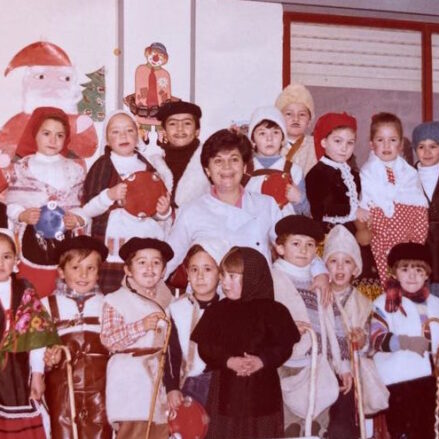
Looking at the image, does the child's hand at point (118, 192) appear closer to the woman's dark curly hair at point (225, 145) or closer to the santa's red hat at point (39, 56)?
the woman's dark curly hair at point (225, 145)

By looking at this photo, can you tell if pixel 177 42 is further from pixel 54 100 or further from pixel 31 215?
pixel 31 215

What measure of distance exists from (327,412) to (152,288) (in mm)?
929

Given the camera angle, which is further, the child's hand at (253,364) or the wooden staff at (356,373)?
the wooden staff at (356,373)

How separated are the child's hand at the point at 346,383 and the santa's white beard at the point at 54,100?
5.91 feet

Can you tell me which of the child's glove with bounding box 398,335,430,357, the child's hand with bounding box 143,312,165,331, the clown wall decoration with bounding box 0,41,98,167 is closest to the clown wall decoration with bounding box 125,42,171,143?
the clown wall decoration with bounding box 0,41,98,167

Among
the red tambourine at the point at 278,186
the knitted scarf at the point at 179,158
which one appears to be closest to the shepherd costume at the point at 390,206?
the red tambourine at the point at 278,186

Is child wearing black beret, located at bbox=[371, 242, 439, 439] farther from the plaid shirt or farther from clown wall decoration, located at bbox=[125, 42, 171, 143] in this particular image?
clown wall decoration, located at bbox=[125, 42, 171, 143]

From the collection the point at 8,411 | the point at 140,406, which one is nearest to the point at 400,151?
the point at 140,406

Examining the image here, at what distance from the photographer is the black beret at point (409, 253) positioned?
152 inches

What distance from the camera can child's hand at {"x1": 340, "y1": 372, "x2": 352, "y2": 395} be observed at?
3672 millimetres

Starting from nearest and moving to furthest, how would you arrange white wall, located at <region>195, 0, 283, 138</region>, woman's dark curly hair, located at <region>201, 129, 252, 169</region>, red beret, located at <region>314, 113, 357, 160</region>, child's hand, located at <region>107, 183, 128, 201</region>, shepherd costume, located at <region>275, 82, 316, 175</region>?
child's hand, located at <region>107, 183, 128, 201</region> < woman's dark curly hair, located at <region>201, 129, 252, 169</region> < red beret, located at <region>314, 113, 357, 160</region> < shepherd costume, located at <region>275, 82, 316, 175</region> < white wall, located at <region>195, 0, 283, 138</region>

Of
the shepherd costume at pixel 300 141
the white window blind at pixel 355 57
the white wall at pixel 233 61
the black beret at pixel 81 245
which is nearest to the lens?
the black beret at pixel 81 245

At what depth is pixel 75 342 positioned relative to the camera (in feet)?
11.3

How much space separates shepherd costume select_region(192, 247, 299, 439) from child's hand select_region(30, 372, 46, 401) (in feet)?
2.09
